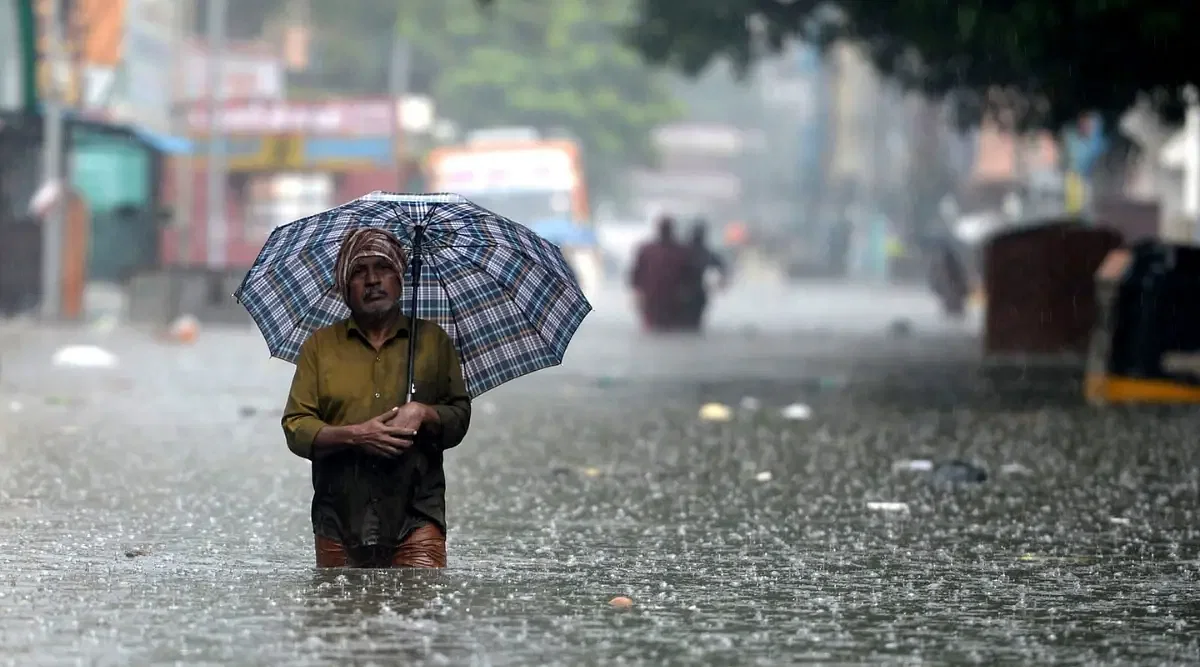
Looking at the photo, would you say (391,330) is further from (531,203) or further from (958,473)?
(531,203)

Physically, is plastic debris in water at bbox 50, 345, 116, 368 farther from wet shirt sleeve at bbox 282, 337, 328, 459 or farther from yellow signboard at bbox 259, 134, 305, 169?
yellow signboard at bbox 259, 134, 305, 169

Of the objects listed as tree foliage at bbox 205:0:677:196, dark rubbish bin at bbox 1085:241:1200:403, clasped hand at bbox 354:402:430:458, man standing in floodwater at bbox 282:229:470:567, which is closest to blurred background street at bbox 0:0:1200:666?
dark rubbish bin at bbox 1085:241:1200:403

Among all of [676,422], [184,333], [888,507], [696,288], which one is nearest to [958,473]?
[888,507]

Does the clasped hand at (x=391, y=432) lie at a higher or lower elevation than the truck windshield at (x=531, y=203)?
lower

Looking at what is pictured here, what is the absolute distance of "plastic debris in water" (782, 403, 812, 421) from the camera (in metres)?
17.6

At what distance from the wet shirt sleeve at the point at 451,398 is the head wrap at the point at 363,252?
1.05ft

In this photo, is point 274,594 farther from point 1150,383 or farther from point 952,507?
point 1150,383

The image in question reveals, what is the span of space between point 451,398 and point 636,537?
7.49ft

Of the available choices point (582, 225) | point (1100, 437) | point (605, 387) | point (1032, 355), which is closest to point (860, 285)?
point (582, 225)

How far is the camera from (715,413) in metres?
17.8

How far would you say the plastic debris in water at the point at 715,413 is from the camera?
57.6ft

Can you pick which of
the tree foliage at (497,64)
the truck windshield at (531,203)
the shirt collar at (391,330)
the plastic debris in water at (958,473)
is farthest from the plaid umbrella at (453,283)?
the tree foliage at (497,64)

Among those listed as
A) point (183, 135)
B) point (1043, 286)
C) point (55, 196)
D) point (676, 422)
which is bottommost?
point (676, 422)

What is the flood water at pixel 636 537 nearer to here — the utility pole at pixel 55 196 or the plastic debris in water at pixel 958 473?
the plastic debris in water at pixel 958 473
